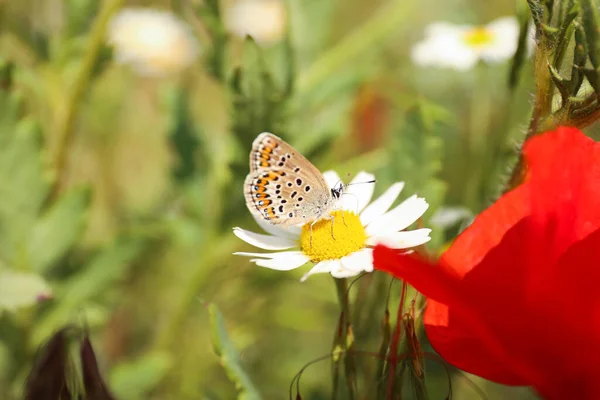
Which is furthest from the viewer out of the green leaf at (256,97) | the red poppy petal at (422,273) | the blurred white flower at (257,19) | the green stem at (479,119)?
the blurred white flower at (257,19)

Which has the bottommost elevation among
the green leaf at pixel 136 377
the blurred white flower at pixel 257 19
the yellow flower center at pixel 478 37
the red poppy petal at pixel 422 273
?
the green leaf at pixel 136 377

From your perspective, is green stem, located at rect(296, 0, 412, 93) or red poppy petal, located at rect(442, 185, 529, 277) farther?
green stem, located at rect(296, 0, 412, 93)

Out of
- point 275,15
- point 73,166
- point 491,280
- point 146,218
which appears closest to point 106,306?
point 146,218

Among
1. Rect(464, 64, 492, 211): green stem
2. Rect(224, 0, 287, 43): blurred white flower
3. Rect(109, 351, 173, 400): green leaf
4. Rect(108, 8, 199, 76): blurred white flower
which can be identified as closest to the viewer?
Rect(109, 351, 173, 400): green leaf

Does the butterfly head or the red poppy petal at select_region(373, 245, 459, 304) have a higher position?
the red poppy petal at select_region(373, 245, 459, 304)

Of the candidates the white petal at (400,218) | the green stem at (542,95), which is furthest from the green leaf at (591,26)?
the white petal at (400,218)

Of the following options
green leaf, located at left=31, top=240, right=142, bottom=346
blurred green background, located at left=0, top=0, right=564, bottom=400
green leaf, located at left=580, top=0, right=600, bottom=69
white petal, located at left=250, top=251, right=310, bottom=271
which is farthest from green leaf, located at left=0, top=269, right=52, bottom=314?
green leaf, located at left=580, top=0, right=600, bottom=69

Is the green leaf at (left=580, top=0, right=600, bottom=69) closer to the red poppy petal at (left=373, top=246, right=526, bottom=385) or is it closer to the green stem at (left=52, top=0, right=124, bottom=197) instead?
the red poppy petal at (left=373, top=246, right=526, bottom=385)

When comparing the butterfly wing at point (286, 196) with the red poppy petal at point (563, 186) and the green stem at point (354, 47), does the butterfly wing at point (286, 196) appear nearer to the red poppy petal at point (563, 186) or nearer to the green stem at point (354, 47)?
the red poppy petal at point (563, 186)
